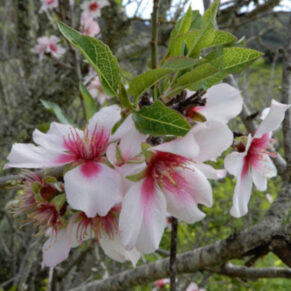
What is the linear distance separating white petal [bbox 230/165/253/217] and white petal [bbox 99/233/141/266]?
0.82 ft

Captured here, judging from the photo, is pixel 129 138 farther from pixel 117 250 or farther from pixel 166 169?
pixel 117 250

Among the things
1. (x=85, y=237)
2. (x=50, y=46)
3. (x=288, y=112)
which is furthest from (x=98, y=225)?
(x=50, y=46)

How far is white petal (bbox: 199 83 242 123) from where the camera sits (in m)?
0.64

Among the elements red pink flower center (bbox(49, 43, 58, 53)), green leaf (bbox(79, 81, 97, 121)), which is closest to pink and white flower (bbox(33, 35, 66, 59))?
red pink flower center (bbox(49, 43, 58, 53))

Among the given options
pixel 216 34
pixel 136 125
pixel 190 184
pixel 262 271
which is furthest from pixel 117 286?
pixel 216 34

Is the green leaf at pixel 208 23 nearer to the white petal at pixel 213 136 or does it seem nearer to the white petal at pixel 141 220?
the white petal at pixel 213 136

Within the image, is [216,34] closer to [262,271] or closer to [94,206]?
[94,206]

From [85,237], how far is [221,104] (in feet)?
1.42

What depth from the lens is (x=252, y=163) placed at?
0.80 metres

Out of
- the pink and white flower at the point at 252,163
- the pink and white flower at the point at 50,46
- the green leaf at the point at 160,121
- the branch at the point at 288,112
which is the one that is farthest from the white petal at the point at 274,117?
the pink and white flower at the point at 50,46

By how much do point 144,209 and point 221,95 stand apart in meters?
0.26

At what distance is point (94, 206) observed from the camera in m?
0.59

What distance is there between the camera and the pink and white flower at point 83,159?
0.59 meters

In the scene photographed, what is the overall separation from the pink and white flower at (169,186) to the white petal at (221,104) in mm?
46
